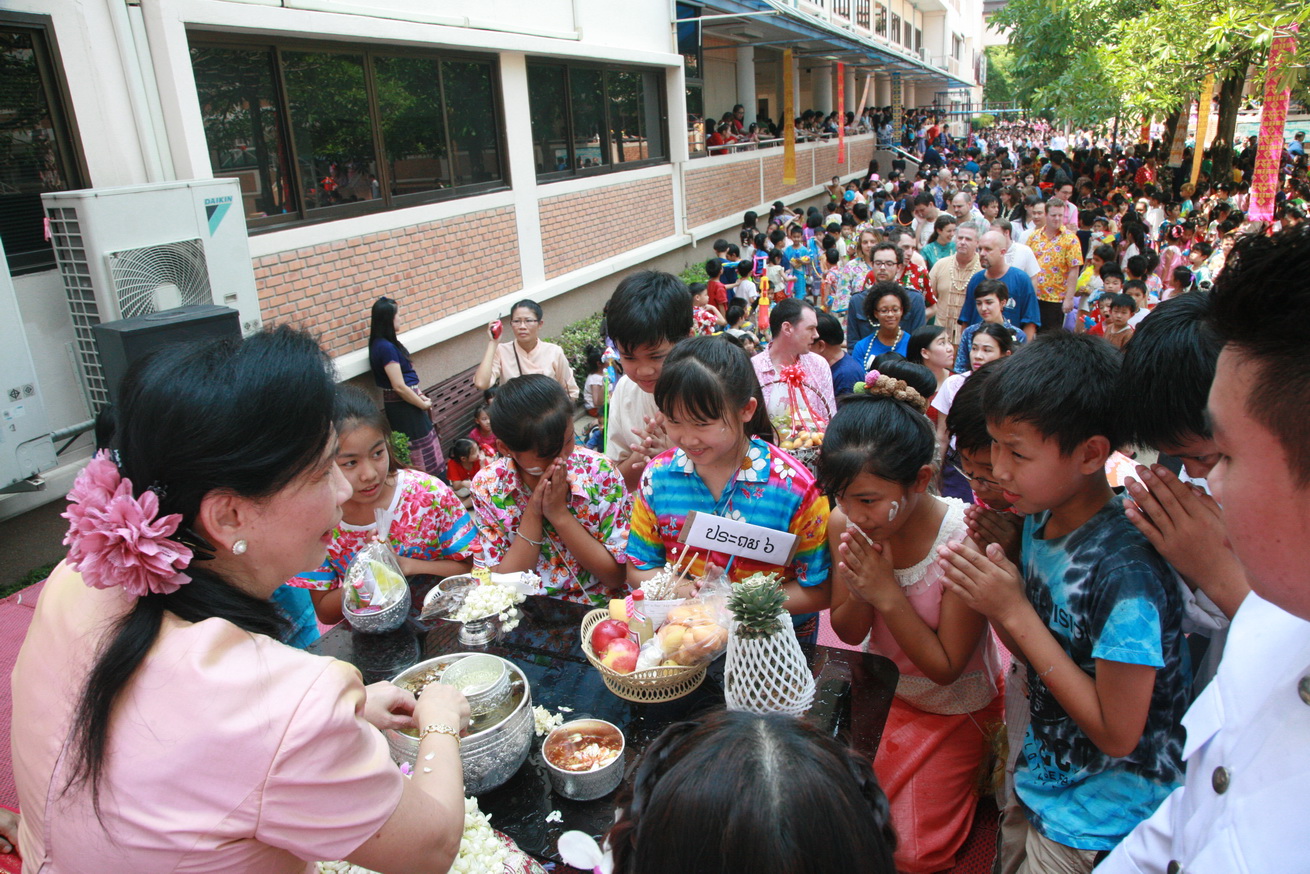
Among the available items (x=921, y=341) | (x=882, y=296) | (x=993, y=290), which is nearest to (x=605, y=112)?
(x=882, y=296)

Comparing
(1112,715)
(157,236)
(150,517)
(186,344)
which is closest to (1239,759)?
(1112,715)

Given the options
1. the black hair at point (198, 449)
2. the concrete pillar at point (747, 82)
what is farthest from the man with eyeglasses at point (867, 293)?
the concrete pillar at point (747, 82)

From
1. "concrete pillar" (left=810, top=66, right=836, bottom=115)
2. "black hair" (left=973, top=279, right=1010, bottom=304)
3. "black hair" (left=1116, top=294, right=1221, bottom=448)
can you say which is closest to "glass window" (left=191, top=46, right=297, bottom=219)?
"black hair" (left=973, top=279, right=1010, bottom=304)

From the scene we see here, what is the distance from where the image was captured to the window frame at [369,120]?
5.33 metres

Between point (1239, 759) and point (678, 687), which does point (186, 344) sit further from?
point (1239, 759)

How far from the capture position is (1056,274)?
712 centimetres

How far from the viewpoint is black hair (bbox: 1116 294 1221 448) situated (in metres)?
1.53

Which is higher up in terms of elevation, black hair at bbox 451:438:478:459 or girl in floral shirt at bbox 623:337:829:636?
girl in floral shirt at bbox 623:337:829:636

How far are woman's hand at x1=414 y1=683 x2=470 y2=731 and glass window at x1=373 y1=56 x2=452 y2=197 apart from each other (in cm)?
592

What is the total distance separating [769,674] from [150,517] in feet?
3.81

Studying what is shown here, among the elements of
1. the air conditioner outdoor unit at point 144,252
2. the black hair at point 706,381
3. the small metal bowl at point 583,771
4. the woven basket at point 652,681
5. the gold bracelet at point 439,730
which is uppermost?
the air conditioner outdoor unit at point 144,252

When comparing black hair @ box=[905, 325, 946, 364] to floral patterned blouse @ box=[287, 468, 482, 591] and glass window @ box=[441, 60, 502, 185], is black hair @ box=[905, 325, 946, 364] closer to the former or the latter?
floral patterned blouse @ box=[287, 468, 482, 591]

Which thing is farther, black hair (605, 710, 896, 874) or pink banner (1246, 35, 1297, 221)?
pink banner (1246, 35, 1297, 221)

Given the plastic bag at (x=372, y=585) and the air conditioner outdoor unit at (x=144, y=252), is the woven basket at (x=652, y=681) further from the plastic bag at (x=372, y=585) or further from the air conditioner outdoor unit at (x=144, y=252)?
the air conditioner outdoor unit at (x=144, y=252)
